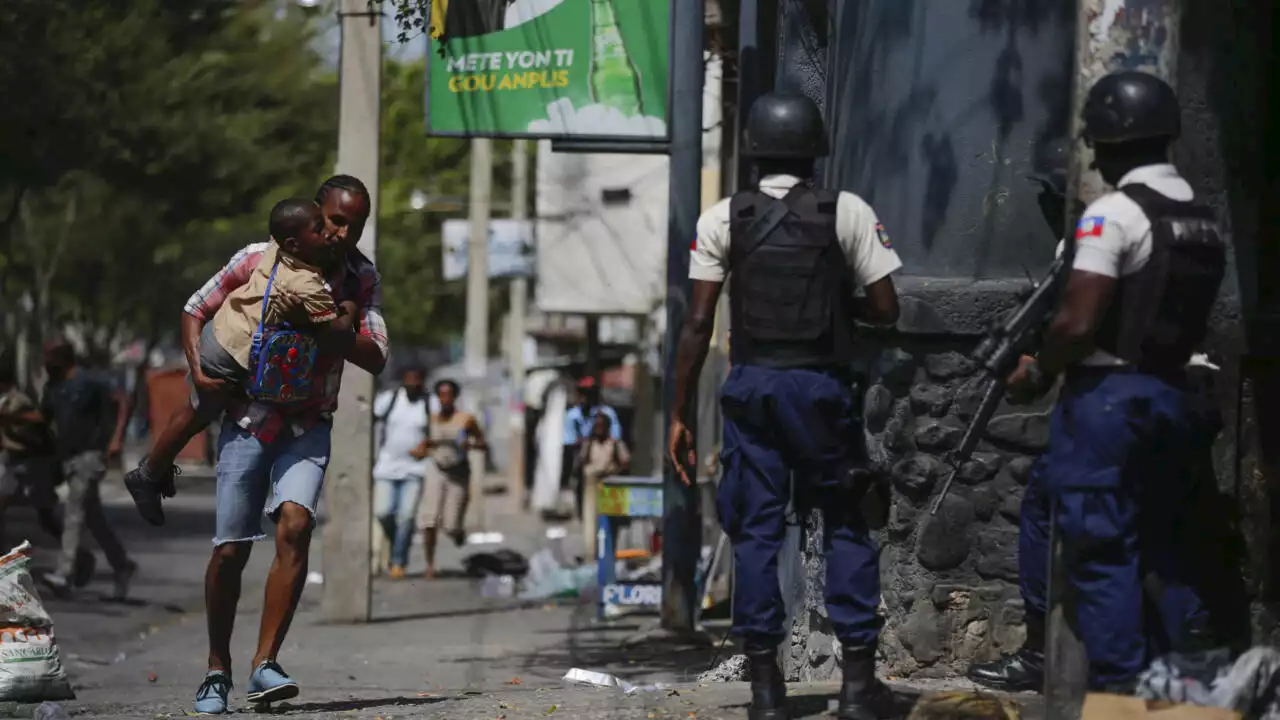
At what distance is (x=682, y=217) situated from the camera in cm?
1183

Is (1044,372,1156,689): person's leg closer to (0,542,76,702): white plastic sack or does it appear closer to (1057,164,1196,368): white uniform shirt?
(1057,164,1196,368): white uniform shirt

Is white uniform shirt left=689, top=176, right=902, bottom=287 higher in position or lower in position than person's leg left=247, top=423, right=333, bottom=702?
higher

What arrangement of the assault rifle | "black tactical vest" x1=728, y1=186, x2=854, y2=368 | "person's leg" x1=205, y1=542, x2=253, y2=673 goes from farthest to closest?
"person's leg" x1=205, y1=542, x2=253, y2=673
"black tactical vest" x1=728, y1=186, x2=854, y2=368
the assault rifle

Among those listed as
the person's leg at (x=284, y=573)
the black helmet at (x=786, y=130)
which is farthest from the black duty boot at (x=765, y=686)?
the person's leg at (x=284, y=573)

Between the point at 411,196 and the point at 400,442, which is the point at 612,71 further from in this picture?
the point at 411,196

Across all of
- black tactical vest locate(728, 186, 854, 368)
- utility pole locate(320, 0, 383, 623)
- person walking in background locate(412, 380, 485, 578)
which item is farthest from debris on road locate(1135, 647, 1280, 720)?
person walking in background locate(412, 380, 485, 578)

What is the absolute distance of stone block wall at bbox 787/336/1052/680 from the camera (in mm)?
7418

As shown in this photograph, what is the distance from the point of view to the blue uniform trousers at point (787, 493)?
230 inches

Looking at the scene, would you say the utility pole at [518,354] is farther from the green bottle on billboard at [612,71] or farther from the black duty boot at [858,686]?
the black duty boot at [858,686]

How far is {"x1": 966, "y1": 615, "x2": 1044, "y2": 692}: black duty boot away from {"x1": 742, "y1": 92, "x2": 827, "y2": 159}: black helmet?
170 cm

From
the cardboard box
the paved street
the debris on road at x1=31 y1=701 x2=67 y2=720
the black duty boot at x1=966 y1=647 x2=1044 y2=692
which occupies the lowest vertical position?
the paved street

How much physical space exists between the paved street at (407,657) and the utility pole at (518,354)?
12.1m

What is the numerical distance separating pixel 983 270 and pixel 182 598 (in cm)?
982

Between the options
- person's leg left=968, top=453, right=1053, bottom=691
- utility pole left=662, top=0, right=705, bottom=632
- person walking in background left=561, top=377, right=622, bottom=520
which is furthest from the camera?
person walking in background left=561, top=377, right=622, bottom=520
